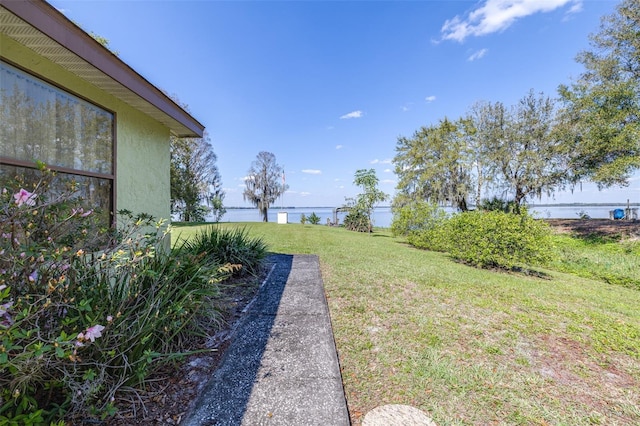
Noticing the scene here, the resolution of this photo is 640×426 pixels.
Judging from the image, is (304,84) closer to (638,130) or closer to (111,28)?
(111,28)

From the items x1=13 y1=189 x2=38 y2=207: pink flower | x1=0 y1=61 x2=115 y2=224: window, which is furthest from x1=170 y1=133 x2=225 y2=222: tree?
x1=13 y1=189 x2=38 y2=207: pink flower

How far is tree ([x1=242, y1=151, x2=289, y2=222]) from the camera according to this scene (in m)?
24.0

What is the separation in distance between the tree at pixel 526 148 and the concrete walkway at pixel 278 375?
553 inches

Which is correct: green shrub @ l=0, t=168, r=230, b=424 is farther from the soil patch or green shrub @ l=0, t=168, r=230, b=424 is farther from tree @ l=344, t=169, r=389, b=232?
the soil patch

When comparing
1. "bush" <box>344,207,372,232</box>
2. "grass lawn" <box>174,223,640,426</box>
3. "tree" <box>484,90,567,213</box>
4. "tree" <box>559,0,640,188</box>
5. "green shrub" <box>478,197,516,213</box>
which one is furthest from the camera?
"bush" <box>344,207,372,232</box>

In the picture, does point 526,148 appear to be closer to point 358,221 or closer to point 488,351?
point 358,221

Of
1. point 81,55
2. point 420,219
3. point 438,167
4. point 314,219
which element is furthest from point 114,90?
point 314,219

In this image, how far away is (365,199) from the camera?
1591 centimetres

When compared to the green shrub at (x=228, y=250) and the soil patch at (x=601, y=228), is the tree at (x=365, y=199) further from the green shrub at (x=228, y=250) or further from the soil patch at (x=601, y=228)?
the green shrub at (x=228, y=250)

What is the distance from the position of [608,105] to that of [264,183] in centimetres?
2278

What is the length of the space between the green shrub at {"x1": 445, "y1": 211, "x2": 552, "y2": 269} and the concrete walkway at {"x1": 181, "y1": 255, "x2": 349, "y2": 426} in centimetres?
500

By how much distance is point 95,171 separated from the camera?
119 inches

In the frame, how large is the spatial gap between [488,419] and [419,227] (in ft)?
32.0

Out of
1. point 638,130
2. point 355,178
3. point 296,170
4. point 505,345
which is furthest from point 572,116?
point 296,170
